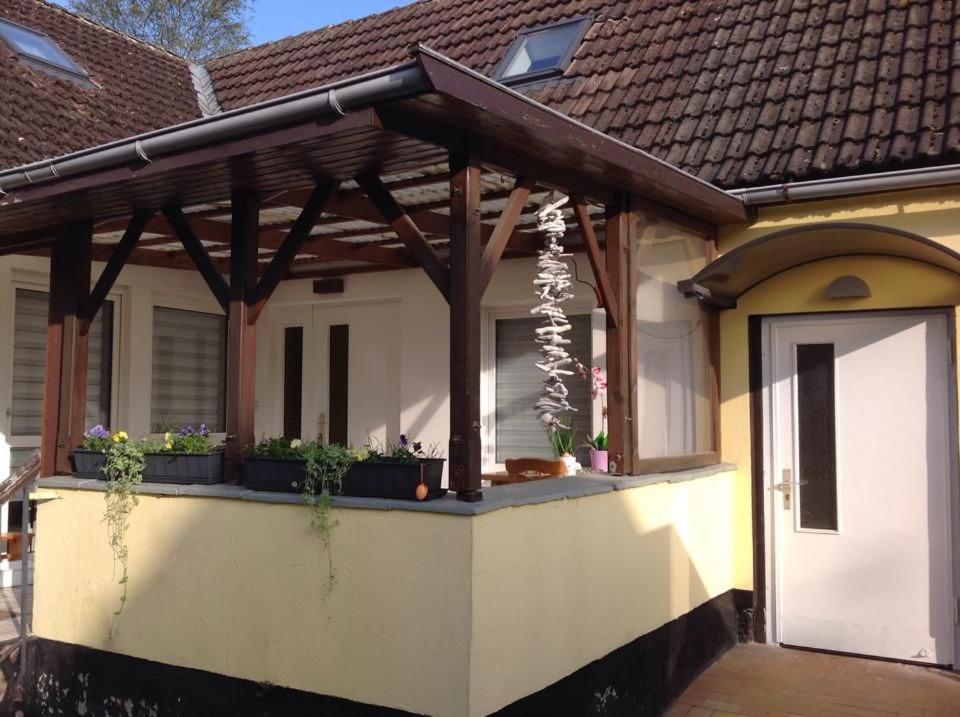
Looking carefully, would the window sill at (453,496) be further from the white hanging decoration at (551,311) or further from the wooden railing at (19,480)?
the wooden railing at (19,480)

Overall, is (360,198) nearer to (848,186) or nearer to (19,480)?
(848,186)

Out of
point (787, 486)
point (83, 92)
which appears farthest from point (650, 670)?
point (83, 92)

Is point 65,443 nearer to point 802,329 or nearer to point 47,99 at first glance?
point 47,99

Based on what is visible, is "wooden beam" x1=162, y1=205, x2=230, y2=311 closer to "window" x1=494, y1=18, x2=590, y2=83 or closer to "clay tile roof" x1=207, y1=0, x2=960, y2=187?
"clay tile roof" x1=207, y1=0, x2=960, y2=187

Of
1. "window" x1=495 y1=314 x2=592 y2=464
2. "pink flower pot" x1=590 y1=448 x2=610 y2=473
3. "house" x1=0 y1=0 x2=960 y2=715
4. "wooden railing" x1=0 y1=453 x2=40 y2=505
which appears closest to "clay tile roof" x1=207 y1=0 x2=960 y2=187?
"house" x1=0 y1=0 x2=960 y2=715

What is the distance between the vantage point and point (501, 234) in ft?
14.0

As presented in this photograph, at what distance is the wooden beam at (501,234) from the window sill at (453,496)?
91 cm

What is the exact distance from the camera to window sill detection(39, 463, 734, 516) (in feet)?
12.9

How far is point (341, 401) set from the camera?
363 inches

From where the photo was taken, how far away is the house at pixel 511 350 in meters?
4.05

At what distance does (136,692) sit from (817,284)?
475cm

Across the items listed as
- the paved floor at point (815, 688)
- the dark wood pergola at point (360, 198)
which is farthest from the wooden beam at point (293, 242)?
the paved floor at point (815, 688)

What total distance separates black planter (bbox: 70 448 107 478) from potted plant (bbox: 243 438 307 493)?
1.07 metres

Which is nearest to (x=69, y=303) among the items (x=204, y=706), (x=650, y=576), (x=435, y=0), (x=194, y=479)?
(x=194, y=479)
